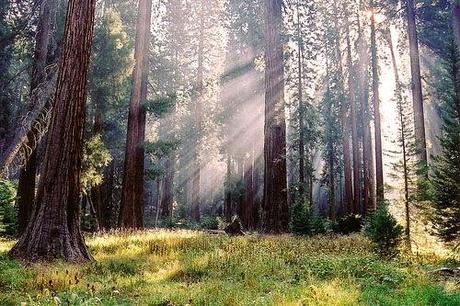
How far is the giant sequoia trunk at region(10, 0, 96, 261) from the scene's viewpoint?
8.70 metres

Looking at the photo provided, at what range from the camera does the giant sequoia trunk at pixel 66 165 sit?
8.70 m

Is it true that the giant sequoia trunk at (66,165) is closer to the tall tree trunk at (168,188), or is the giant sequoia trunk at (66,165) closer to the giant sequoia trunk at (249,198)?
the giant sequoia trunk at (249,198)

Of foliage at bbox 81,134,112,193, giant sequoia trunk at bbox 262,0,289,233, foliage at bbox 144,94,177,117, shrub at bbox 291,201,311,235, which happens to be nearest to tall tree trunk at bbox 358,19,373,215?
shrub at bbox 291,201,311,235

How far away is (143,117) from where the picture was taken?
668 inches

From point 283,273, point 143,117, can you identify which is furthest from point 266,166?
point 283,273

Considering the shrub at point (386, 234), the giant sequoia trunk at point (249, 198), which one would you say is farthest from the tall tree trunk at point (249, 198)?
the shrub at point (386, 234)

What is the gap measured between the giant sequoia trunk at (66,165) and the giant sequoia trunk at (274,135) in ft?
24.8

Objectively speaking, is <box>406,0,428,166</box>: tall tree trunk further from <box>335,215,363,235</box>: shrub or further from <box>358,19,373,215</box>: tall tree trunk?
<box>358,19,373,215</box>: tall tree trunk

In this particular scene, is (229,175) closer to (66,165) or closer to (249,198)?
(249,198)

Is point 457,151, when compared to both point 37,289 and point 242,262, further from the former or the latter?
point 37,289

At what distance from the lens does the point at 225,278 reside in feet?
24.7

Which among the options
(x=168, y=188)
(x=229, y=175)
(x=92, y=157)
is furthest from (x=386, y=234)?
(x=168, y=188)

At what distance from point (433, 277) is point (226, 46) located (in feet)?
93.0

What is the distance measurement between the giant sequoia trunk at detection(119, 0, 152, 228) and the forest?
0.05 m
